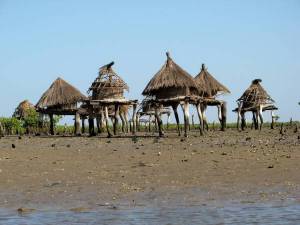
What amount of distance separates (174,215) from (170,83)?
60.1ft

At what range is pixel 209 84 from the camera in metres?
36.5

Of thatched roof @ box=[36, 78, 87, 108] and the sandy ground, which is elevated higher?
thatched roof @ box=[36, 78, 87, 108]

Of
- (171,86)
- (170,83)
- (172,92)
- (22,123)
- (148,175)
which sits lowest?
(148,175)

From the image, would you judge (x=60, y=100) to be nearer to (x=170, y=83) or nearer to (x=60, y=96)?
(x=60, y=96)

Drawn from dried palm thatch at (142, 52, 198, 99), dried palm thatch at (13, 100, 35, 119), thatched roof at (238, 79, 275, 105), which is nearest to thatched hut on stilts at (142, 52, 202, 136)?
dried palm thatch at (142, 52, 198, 99)

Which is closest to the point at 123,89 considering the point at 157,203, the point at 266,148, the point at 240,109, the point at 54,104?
the point at 54,104

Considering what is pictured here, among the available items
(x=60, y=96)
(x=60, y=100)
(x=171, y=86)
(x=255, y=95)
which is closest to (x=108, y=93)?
(x=171, y=86)

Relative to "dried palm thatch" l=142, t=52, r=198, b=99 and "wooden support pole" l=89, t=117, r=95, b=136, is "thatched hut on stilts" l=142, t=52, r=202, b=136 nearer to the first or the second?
"dried palm thatch" l=142, t=52, r=198, b=99

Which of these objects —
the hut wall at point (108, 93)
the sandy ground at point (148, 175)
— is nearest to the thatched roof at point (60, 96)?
the hut wall at point (108, 93)

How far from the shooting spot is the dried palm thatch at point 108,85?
30.0 m

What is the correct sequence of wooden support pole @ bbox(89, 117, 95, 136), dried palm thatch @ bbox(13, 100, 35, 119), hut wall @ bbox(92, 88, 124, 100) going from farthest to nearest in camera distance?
dried palm thatch @ bbox(13, 100, 35, 119)
wooden support pole @ bbox(89, 117, 95, 136)
hut wall @ bbox(92, 88, 124, 100)

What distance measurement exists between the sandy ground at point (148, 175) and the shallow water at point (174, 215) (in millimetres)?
584

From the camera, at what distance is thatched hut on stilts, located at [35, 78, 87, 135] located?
3472 cm

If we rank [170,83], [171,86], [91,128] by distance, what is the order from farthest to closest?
1. [91,128]
2. [171,86]
3. [170,83]
